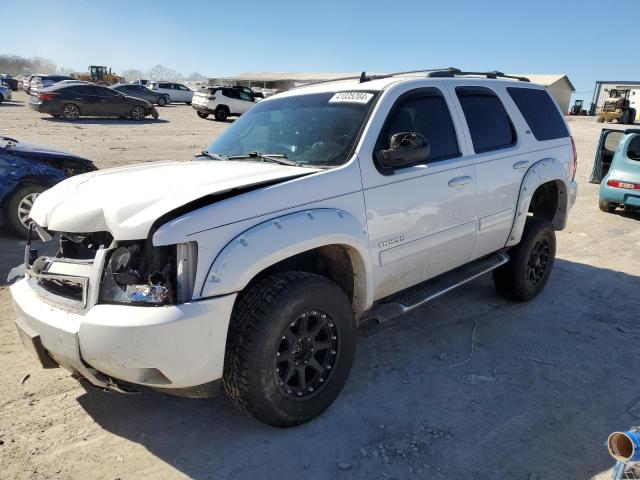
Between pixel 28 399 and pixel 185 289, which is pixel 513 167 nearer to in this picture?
pixel 185 289

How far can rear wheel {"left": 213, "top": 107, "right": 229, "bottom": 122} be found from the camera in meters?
25.9

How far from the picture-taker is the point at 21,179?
6.32m

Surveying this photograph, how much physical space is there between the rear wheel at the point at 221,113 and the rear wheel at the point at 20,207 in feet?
66.7

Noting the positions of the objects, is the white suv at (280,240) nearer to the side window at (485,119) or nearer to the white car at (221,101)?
the side window at (485,119)

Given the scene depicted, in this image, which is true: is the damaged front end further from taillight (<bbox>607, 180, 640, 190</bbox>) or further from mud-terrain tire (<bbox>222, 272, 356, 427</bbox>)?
taillight (<bbox>607, 180, 640, 190</bbox>)

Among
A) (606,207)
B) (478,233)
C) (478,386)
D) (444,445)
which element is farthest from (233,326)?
(606,207)

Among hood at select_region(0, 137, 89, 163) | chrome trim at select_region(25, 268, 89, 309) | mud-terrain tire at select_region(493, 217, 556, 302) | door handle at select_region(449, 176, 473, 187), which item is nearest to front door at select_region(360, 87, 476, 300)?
door handle at select_region(449, 176, 473, 187)

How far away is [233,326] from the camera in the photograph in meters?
2.76

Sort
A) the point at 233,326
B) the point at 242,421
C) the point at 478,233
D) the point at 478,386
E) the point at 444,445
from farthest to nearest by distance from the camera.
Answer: the point at 478,233
the point at 478,386
the point at 242,421
the point at 444,445
the point at 233,326

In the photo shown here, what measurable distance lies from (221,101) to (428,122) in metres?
23.4

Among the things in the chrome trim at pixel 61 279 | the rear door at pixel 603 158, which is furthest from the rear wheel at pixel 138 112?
the chrome trim at pixel 61 279

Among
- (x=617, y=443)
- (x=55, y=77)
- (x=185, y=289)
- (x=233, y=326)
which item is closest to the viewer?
(x=617, y=443)

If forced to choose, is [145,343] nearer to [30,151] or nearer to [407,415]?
[407,415]

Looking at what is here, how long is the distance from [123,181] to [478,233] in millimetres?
2758
